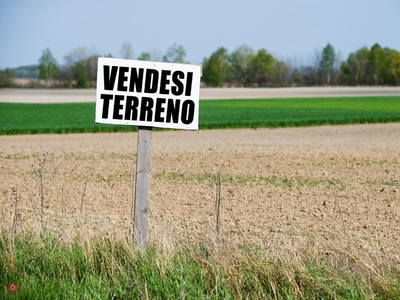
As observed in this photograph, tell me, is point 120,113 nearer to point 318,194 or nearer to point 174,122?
point 174,122

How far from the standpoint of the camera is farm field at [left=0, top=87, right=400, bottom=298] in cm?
808

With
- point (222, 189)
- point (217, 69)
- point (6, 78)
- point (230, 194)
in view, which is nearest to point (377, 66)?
point (217, 69)

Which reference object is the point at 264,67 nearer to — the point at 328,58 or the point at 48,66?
the point at 328,58

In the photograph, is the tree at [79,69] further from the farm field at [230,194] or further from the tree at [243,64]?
the farm field at [230,194]

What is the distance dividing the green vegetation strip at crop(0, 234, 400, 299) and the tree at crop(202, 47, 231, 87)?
122703 millimetres

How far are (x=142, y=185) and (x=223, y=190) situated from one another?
22.0ft

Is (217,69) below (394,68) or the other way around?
below

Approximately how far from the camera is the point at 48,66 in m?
155

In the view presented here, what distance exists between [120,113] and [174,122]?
538 mm

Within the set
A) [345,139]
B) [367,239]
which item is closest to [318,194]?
[367,239]

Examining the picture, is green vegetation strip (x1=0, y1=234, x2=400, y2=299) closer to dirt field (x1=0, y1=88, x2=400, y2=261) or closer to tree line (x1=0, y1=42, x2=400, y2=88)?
dirt field (x1=0, y1=88, x2=400, y2=261)

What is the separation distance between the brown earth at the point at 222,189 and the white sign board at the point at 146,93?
46.0 inches

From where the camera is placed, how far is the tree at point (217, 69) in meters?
131

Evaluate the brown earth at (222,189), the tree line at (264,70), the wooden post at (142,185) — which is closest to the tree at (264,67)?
the tree line at (264,70)
